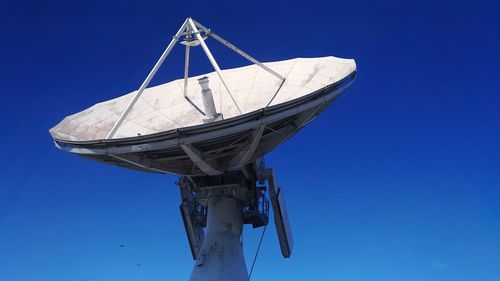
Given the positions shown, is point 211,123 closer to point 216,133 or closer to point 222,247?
point 216,133

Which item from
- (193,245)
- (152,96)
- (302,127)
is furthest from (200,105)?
(193,245)

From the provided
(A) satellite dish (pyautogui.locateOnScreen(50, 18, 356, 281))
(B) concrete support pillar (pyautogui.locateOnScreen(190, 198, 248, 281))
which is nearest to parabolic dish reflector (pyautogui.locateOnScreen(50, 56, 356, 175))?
(A) satellite dish (pyautogui.locateOnScreen(50, 18, 356, 281))

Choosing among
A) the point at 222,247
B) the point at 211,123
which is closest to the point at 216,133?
the point at 211,123

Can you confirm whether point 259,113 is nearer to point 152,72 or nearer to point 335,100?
point 335,100

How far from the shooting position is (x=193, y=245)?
22297mm

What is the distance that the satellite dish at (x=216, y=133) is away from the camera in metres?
15.9

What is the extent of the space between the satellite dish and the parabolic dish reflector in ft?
0.12

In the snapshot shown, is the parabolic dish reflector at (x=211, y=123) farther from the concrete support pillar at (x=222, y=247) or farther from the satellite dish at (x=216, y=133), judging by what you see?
the concrete support pillar at (x=222, y=247)

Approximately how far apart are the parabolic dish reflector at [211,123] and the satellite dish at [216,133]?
36 mm

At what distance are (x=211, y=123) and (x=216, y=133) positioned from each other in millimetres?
433

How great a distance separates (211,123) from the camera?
1499 cm

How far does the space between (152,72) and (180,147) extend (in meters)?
3.79

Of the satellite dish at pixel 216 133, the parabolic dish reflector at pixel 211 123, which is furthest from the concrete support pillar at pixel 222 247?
the parabolic dish reflector at pixel 211 123

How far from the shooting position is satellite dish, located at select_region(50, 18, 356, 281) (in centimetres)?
1591
